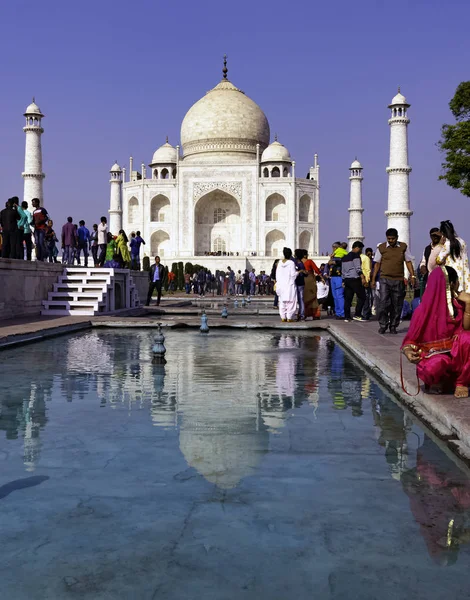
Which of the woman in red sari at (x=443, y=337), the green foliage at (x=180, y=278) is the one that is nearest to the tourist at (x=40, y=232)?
the woman in red sari at (x=443, y=337)

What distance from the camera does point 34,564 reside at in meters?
1.92

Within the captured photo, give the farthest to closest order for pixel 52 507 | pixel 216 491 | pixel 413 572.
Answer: pixel 216 491 → pixel 52 507 → pixel 413 572

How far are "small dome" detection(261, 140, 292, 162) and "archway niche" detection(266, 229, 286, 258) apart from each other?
4612 mm

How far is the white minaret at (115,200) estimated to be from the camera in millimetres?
47031

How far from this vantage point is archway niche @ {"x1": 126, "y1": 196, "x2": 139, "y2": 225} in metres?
46.2

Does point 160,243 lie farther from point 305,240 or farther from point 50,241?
point 50,241

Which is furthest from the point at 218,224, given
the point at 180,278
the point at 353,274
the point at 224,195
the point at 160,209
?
the point at 353,274

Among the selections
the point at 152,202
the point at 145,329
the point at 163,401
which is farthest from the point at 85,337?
the point at 152,202

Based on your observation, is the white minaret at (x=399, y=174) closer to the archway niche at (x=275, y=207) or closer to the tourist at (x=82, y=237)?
the archway niche at (x=275, y=207)

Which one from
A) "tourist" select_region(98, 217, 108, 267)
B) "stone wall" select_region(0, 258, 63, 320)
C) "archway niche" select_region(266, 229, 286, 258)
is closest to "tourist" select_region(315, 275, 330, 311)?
"stone wall" select_region(0, 258, 63, 320)

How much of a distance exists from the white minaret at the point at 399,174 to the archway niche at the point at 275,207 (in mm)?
10862

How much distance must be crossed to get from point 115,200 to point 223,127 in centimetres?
863

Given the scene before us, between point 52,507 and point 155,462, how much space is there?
62cm

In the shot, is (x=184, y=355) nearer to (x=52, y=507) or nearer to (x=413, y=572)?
(x=52, y=507)
